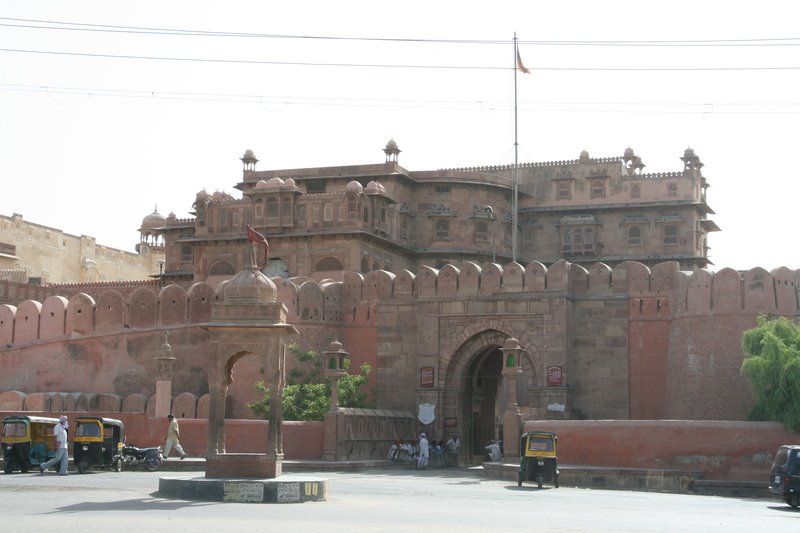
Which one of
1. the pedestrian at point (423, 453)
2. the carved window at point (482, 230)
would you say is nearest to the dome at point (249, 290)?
the pedestrian at point (423, 453)

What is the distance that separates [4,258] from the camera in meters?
56.7

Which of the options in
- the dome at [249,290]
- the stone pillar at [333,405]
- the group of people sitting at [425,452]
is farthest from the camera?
the group of people sitting at [425,452]

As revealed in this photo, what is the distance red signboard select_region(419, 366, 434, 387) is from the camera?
34375mm

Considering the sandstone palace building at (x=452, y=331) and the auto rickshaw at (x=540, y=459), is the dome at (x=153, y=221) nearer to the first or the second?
the sandstone palace building at (x=452, y=331)

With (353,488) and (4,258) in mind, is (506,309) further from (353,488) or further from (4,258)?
(4,258)

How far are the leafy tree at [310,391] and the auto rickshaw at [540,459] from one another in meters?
7.58

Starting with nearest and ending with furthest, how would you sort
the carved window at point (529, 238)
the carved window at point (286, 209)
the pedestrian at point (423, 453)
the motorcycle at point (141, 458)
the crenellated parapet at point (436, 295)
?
the motorcycle at point (141, 458) → the crenellated parapet at point (436, 295) → the pedestrian at point (423, 453) → the carved window at point (286, 209) → the carved window at point (529, 238)

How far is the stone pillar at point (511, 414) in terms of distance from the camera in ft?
95.4

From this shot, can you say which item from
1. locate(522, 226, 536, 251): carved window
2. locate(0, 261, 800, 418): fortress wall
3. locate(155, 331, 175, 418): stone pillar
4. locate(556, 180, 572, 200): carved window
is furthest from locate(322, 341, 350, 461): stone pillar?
locate(556, 180, 572, 200): carved window

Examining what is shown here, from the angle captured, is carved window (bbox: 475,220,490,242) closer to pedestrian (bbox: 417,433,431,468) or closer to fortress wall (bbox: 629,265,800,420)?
fortress wall (bbox: 629,265,800,420)

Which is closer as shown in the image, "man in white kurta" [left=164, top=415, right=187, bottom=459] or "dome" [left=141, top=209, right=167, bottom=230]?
"man in white kurta" [left=164, top=415, right=187, bottom=459]

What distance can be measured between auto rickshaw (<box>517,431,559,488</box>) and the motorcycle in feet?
25.2

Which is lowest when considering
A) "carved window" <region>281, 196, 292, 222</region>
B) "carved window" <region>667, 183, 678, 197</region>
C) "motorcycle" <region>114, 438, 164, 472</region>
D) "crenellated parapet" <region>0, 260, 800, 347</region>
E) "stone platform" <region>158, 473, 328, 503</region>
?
"stone platform" <region>158, 473, 328, 503</region>

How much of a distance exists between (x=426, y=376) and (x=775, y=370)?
400 inches
